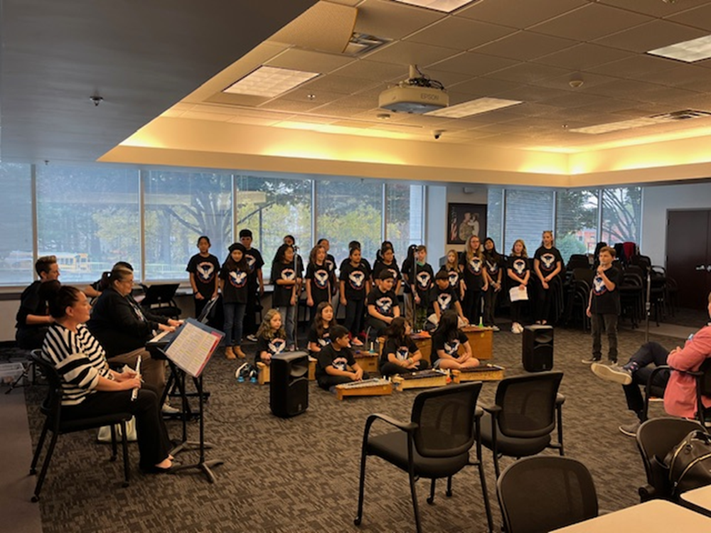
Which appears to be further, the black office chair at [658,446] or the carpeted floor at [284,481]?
the carpeted floor at [284,481]

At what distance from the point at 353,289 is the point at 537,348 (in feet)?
9.23

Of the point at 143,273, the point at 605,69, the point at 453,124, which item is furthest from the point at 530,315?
the point at 143,273

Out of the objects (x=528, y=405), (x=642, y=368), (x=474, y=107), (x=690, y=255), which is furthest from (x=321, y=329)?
(x=690, y=255)

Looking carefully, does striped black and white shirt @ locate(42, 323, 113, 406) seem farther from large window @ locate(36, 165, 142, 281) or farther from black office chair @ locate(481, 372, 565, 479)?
large window @ locate(36, 165, 142, 281)

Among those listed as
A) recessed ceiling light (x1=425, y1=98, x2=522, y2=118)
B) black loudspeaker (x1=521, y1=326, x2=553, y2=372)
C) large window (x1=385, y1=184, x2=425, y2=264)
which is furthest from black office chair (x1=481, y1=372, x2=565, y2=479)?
large window (x1=385, y1=184, x2=425, y2=264)

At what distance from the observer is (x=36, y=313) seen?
252 inches

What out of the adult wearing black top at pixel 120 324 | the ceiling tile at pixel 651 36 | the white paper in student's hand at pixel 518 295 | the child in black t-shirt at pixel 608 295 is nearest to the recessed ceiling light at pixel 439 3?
the ceiling tile at pixel 651 36

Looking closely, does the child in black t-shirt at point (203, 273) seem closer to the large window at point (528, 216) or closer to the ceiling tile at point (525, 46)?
the ceiling tile at point (525, 46)

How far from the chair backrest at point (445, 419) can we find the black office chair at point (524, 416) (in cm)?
24

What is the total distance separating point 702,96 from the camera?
24.9 feet

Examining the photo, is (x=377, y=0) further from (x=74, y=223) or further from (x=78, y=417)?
(x=74, y=223)

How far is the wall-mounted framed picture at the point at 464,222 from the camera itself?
12.6 m

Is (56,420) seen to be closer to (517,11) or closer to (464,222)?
(517,11)

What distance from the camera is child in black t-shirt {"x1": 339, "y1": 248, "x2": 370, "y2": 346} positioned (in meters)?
9.12
